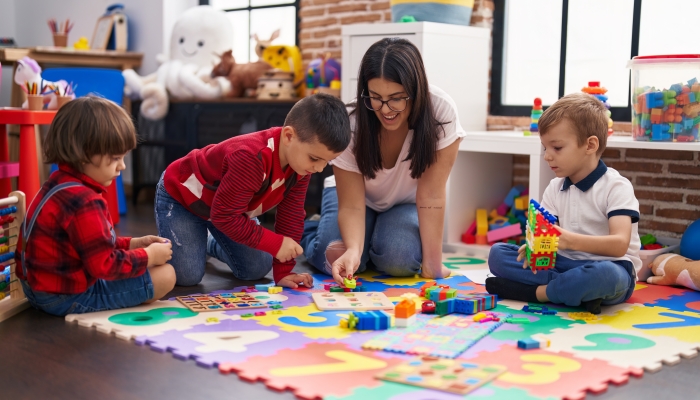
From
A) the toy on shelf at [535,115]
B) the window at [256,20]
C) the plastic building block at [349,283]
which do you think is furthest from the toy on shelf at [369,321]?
the window at [256,20]

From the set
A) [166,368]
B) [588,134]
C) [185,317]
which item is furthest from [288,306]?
[588,134]

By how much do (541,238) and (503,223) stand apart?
3.37ft

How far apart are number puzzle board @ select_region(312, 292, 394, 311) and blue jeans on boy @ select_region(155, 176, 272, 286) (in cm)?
34

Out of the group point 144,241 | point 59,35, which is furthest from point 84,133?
→ point 59,35

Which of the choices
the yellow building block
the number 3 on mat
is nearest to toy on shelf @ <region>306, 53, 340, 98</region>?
the yellow building block

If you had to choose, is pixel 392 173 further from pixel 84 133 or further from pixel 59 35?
pixel 59 35

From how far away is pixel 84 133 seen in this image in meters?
1.71

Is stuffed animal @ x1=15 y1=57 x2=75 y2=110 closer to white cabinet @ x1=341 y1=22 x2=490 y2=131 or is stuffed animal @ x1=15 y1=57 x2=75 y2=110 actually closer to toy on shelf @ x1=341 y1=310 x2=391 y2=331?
white cabinet @ x1=341 y1=22 x2=490 y2=131

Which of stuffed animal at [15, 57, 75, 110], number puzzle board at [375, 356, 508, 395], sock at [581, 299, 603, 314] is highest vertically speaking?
stuffed animal at [15, 57, 75, 110]

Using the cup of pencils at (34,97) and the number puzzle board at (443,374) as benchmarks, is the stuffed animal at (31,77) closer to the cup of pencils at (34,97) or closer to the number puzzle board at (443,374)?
the cup of pencils at (34,97)

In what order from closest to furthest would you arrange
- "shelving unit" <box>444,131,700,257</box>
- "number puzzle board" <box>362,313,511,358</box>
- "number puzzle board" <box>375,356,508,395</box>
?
"number puzzle board" <box>375,356,508,395</box> → "number puzzle board" <box>362,313,511,358</box> → "shelving unit" <box>444,131,700,257</box>

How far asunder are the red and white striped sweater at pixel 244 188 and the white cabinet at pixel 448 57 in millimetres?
977

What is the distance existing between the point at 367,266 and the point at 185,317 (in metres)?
0.85

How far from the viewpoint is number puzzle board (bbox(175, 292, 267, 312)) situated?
1.93 metres
